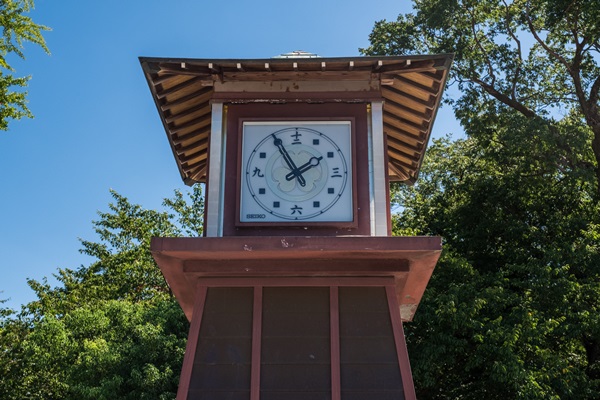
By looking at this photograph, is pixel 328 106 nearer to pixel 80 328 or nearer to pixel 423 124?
pixel 423 124

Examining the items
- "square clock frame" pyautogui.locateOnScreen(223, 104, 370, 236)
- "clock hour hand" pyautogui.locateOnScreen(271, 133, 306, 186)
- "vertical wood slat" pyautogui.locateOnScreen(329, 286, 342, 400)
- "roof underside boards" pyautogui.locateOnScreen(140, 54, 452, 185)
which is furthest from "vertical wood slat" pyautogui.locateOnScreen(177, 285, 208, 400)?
"roof underside boards" pyautogui.locateOnScreen(140, 54, 452, 185)

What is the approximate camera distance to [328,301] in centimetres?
786

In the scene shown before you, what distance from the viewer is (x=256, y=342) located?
24.8 feet

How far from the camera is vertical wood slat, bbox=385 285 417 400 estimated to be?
725 cm

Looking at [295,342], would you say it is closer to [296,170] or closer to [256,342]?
[256,342]

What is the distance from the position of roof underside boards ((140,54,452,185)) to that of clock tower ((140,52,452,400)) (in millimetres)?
19

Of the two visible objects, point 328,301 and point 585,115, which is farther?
point 585,115

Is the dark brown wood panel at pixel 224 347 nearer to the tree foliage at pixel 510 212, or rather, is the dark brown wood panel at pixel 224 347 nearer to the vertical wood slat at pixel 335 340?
the vertical wood slat at pixel 335 340

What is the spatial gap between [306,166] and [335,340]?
7.27 ft

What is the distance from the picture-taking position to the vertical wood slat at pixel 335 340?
7229mm

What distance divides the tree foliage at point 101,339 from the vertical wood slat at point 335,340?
11982mm

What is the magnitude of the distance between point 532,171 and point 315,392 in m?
18.0

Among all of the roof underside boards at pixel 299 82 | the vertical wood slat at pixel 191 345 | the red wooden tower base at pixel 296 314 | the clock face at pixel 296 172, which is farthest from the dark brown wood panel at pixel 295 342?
the roof underside boards at pixel 299 82

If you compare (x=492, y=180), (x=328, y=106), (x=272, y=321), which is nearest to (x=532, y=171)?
(x=492, y=180)
